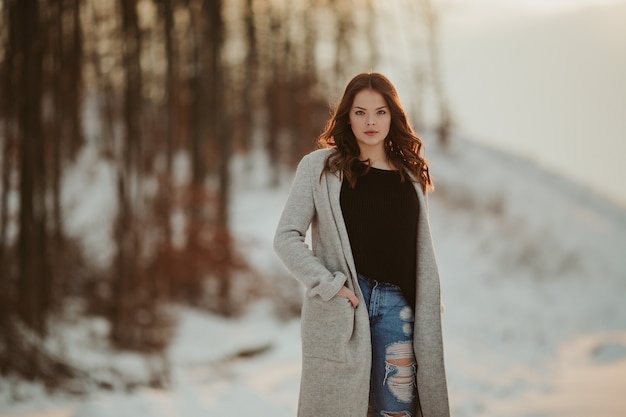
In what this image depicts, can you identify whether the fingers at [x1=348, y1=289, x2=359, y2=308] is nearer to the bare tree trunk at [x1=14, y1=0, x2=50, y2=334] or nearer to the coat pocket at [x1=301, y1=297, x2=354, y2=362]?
the coat pocket at [x1=301, y1=297, x2=354, y2=362]

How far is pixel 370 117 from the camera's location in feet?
9.28

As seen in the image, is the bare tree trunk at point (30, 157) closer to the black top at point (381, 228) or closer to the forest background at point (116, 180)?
the forest background at point (116, 180)

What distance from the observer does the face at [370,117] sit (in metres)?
2.83

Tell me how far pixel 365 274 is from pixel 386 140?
2.16 feet

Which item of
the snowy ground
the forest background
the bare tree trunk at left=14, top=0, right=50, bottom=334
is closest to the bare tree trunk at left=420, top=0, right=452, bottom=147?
the snowy ground

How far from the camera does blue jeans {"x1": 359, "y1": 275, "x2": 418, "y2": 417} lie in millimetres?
2762

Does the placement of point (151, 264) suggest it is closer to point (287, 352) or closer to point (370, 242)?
point (287, 352)

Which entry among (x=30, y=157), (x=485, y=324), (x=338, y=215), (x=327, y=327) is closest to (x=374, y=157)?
(x=338, y=215)

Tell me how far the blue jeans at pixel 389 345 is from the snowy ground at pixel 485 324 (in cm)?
97

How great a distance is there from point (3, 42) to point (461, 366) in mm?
7648

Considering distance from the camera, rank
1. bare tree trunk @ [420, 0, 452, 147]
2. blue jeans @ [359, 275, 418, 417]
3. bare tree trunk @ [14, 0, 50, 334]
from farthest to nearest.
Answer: bare tree trunk @ [420, 0, 452, 147] < bare tree trunk @ [14, 0, 50, 334] < blue jeans @ [359, 275, 418, 417]

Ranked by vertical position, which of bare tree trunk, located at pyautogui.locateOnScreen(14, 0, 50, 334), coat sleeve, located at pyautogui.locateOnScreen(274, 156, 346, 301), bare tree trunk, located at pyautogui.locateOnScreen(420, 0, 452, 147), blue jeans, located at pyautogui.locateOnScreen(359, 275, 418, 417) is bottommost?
blue jeans, located at pyautogui.locateOnScreen(359, 275, 418, 417)

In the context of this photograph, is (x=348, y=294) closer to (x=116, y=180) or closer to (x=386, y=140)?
(x=386, y=140)

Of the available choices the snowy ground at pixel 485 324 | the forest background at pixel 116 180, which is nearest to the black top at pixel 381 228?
the snowy ground at pixel 485 324
